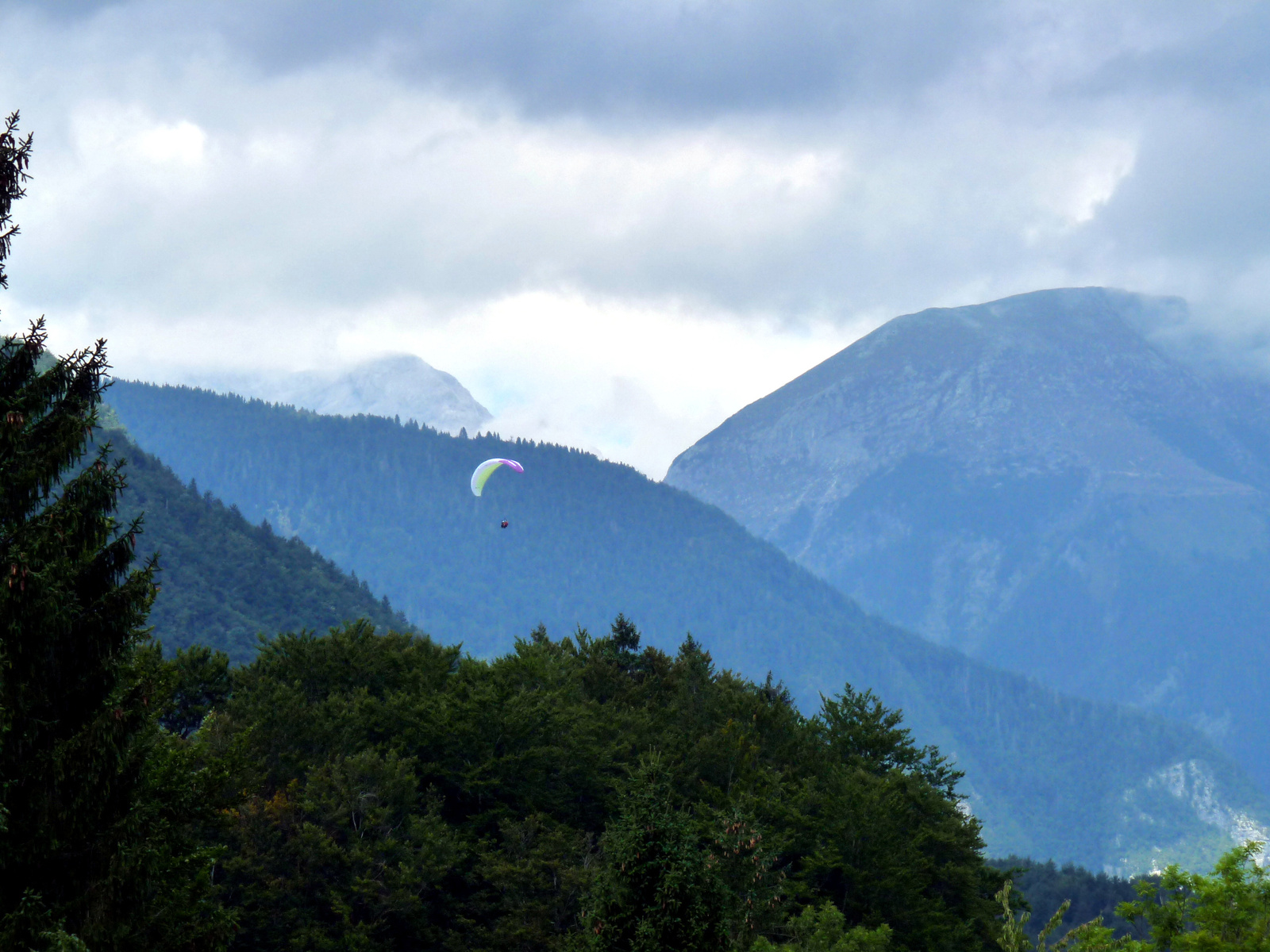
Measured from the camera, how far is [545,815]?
54.6 meters

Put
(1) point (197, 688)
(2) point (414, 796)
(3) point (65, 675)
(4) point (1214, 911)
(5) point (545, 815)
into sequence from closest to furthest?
(3) point (65, 675) < (4) point (1214, 911) < (2) point (414, 796) < (5) point (545, 815) < (1) point (197, 688)

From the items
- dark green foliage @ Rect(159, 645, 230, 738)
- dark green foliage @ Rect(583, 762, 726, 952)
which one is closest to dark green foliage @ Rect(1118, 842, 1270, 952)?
dark green foliage @ Rect(583, 762, 726, 952)

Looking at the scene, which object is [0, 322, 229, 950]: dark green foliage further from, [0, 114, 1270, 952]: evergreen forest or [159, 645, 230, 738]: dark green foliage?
[159, 645, 230, 738]: dark green foliage

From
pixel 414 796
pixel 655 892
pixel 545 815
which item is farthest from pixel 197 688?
pixel 655 892

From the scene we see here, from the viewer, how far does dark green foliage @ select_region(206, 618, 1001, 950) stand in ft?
128

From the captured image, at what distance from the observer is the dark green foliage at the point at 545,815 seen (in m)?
39.0

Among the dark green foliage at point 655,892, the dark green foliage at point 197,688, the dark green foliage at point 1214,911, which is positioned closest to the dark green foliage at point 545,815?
the dark green foliage at point 655,892

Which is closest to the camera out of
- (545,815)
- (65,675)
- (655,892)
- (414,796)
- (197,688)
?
(65,675)

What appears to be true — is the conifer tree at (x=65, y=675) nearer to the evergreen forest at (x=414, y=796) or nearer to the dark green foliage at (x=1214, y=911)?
the evergreen forest at (x=414, y=796)

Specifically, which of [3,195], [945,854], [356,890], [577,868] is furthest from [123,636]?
[945,854]

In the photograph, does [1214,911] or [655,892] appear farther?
[1214,911]

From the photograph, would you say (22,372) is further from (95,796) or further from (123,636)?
(95,796)

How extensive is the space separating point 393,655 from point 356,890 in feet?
74.7

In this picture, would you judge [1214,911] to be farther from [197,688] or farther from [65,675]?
[197,688]
